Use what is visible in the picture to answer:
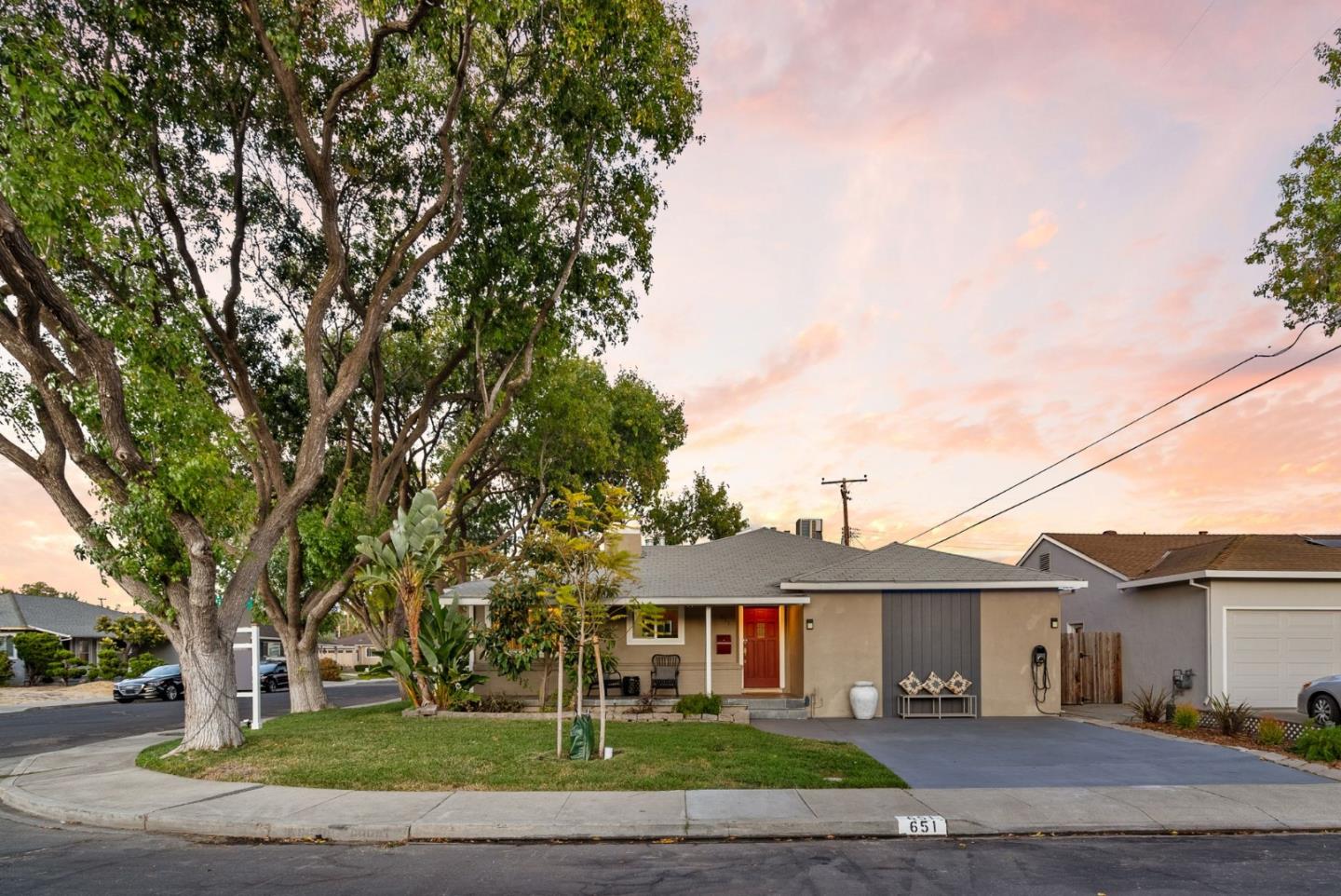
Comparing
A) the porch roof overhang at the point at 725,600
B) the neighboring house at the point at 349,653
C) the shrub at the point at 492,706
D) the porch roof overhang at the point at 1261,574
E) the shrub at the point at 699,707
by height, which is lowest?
the neighboring house at the point at 349,653

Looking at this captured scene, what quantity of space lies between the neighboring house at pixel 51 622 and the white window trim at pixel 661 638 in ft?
108

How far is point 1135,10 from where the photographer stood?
1356cm

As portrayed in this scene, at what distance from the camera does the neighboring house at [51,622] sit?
37.3m

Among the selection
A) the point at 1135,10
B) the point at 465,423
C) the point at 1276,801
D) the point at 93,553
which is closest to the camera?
the point at 1276,801

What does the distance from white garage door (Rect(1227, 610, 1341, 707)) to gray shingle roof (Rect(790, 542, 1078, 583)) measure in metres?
3.72

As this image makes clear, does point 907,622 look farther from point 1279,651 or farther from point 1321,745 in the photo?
point 1279,651

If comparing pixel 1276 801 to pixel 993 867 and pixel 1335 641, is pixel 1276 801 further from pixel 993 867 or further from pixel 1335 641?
pixel 1335 641

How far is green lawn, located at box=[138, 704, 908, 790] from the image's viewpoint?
378 inches

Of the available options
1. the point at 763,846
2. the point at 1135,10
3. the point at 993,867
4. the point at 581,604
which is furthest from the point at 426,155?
the point at 993,867

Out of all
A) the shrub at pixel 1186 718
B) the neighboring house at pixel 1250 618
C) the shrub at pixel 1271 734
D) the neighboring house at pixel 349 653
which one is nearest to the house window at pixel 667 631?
the shrub at pixel 1186 718

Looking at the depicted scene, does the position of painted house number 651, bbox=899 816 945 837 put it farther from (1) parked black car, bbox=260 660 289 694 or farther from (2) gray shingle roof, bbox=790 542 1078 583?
(1) parked black car, bbox=260 660 289 694

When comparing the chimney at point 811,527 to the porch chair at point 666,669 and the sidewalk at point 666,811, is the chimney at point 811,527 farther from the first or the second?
the sidewalk at point 666,811

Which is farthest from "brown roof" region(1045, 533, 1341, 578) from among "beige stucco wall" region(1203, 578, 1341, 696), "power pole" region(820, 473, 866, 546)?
"power pole" region(820, 473, 866, 546)

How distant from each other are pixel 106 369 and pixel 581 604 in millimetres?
7234
